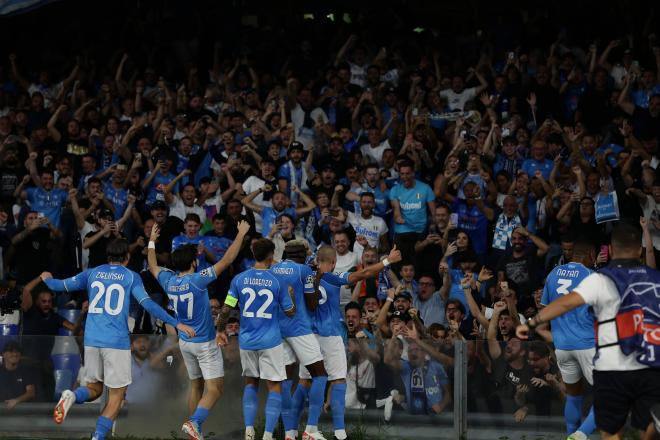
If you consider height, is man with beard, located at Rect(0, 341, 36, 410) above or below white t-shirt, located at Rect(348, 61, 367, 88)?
below

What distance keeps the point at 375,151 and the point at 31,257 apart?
5909 mm

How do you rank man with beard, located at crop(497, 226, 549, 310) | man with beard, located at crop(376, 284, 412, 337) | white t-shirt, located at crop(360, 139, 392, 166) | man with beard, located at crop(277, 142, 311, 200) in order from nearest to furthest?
man with beard, located at crop(376, 284, 412, 337), man with beard, located at crop(497, 226, 549, 310), man with beard, located at crop(277, 142, 311, 200), white t-shirt, located at crop(360, 139, 392, 166)

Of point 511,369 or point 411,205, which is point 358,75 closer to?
point 411,205

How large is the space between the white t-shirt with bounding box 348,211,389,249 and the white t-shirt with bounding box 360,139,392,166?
5.76 ft

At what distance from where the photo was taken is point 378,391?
13352 millimetres

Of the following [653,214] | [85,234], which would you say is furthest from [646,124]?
[85,234]

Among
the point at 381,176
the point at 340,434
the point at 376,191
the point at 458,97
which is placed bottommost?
the point at 340,434

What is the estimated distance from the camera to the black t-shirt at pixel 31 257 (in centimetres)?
1780

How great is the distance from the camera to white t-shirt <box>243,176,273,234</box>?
57.5 feet

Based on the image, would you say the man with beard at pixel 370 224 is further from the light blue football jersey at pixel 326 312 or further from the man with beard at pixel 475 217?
the light blue football jersey at pixel 326 312

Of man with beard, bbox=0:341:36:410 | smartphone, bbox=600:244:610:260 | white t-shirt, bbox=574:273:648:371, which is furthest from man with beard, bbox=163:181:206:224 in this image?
white t-shirt, bbox=574:273:648:371

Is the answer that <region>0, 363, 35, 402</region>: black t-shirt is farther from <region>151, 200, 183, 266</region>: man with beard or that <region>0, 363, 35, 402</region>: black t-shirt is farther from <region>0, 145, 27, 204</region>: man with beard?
<region>0, 145, 27, 204</region>: man with beard

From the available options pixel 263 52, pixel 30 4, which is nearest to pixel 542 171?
pixel 263 52

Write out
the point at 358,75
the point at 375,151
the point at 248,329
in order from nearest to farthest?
the point at 248,329, the point at 375,151, the point at 358,75
